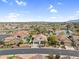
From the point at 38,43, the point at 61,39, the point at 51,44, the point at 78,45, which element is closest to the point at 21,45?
the point at 38,43

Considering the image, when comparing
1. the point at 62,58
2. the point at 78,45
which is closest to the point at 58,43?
the point at 78,45

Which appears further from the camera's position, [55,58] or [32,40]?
[32,40]

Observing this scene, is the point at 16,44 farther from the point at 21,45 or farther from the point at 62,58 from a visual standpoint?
the point at 62,58

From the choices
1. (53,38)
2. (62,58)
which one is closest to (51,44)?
(53,38)

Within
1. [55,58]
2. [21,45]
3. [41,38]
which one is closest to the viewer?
[55,58]

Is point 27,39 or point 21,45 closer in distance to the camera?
point 21,45

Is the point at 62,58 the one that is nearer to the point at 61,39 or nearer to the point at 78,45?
the point at 78,45

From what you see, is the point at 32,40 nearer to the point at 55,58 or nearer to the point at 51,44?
the point at 51,44

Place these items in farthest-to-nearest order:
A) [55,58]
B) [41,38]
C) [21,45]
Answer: [41,38] < [21,45] < [55,58]
